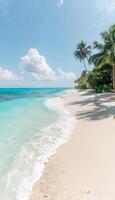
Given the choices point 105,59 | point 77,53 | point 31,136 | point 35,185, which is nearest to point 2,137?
point 31,136

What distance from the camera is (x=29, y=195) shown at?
10.3 feet

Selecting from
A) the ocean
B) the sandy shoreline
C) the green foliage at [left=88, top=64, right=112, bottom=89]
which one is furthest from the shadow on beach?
the green foliage at [left=88, top=64, right=112, bottom=89]

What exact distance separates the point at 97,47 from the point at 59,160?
27.1 meters

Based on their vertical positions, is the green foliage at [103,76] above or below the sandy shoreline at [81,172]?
above

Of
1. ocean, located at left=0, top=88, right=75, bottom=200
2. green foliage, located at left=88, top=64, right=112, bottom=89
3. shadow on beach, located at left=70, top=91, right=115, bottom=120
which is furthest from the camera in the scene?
green foliage, located at left=88, top=64, right=112, bottom=89

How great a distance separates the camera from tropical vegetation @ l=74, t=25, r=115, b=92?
72.7 ft

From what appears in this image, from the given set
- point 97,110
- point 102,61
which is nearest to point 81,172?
point 97,110

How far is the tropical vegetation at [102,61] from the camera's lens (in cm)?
2217

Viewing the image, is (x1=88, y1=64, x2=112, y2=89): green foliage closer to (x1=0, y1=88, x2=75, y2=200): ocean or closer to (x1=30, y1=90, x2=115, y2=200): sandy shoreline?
(x1=0, y1=88, x2=75, y2=200): ocean

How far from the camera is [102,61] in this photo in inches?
887

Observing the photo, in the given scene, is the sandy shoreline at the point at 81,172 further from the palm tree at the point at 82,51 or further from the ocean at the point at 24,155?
the palm tree at the point at 82,51

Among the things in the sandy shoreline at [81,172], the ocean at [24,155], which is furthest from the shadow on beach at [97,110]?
the sandy shoreline at [81,172]

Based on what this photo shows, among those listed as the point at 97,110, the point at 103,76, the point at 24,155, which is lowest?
the point at 24,155

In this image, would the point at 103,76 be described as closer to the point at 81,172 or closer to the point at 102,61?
the point at 102,61
